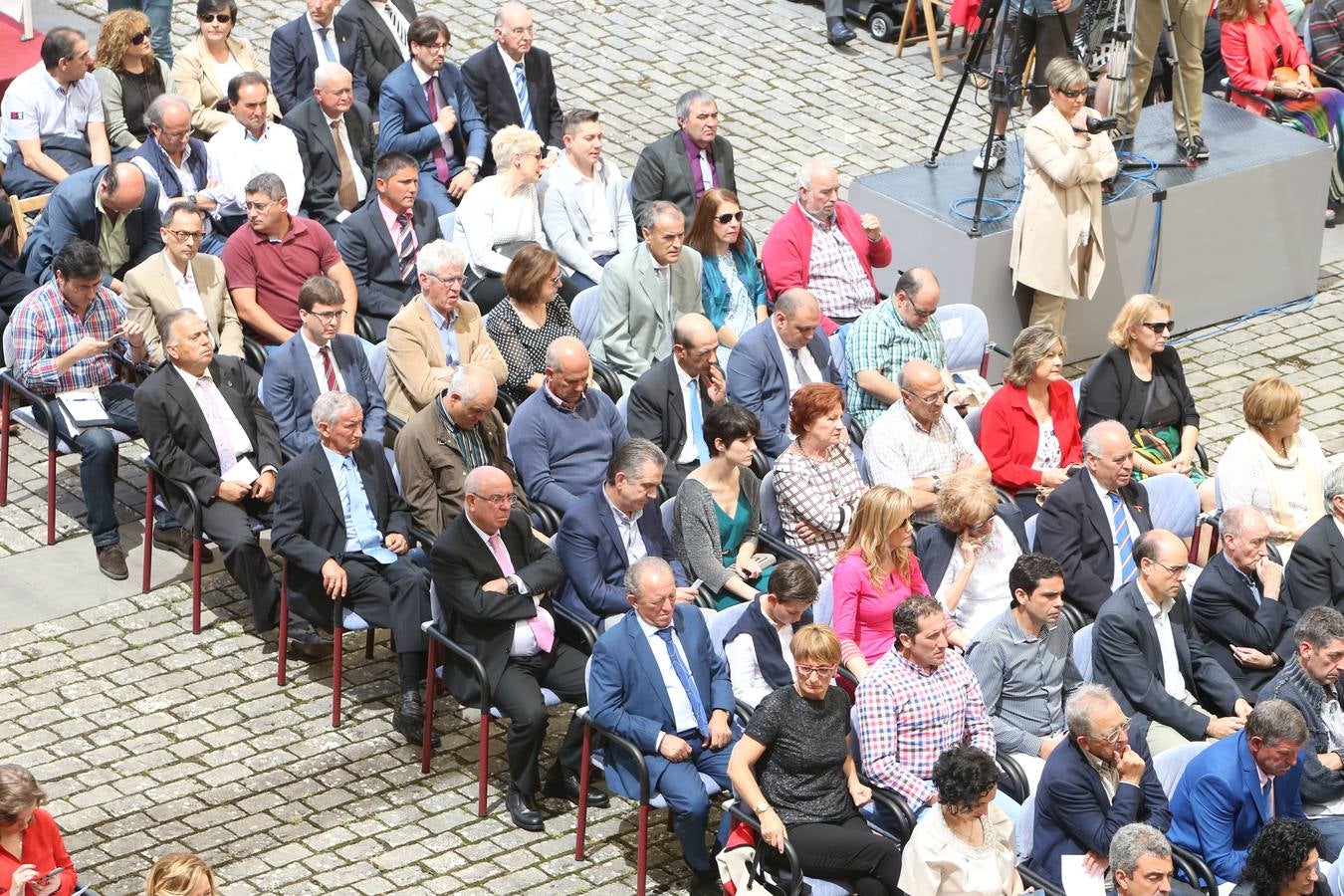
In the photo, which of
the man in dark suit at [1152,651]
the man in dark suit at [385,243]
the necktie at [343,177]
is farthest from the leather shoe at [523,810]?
the necktie at [343,177]

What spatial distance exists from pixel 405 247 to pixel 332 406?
216 cm

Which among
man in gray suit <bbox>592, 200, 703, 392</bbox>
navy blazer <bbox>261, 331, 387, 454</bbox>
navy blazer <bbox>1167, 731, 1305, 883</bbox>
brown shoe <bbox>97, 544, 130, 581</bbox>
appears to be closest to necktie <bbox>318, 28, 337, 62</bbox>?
man in gray suit <bbox>592, 200, 703, 392</bbox>

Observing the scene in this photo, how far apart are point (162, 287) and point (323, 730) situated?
8.12 ft

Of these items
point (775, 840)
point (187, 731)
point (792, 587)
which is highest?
point (792, 587)

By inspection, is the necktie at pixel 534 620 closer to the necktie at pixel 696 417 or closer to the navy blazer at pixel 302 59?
the necktie at pixel 696 417

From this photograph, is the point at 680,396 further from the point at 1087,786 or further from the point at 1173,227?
the point at 1173,227

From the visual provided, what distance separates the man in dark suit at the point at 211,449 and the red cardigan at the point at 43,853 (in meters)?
2.04

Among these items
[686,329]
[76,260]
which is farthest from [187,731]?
[686,329]

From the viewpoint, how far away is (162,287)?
34.5 ft

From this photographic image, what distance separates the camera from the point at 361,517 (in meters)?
9.61

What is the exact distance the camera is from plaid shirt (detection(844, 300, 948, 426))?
10.9 meters

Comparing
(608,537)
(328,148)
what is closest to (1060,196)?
(328,148)

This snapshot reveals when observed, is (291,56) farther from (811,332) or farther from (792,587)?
(792,587)

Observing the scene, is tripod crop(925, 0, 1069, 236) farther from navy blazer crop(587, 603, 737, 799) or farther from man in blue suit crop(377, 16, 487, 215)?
navy blazer crop(587, 603, 737, 799)
